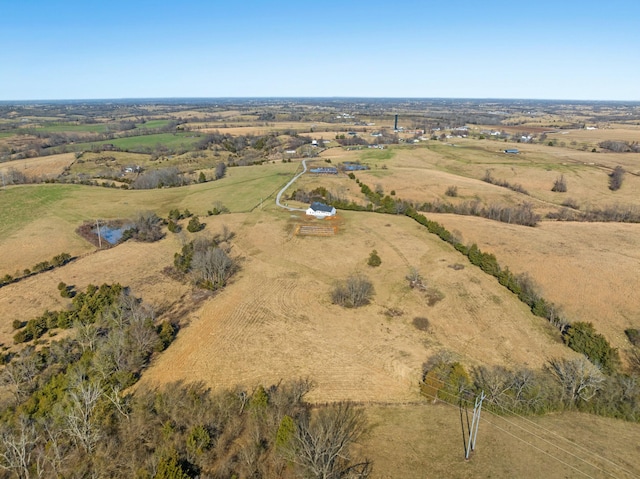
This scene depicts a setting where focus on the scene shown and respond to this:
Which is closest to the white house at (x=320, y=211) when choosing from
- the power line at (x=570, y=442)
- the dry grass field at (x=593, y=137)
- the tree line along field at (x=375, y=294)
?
the tree line along field at (x=375, y=294)

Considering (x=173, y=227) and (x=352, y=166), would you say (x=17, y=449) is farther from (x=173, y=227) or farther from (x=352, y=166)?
(x=352, y=166)

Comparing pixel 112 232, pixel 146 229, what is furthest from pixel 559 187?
pixel 112 232

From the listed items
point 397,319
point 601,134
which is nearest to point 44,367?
point 397,319

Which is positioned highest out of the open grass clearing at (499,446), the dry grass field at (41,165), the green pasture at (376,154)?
the green pasture at (376,154)

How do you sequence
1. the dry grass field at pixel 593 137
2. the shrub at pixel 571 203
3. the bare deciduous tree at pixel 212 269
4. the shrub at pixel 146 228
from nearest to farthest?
the bare deciduous tree at pixel 212 269 < the shrub at pixel 146 228 < the shrub at pixel 571 203 < the dry grass field at pixel 593 137

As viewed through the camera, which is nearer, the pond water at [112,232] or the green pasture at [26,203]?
the pond water at [112,232]

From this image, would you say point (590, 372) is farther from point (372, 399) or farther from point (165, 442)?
point (165, 442)

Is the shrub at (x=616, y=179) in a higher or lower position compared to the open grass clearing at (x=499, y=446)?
higher

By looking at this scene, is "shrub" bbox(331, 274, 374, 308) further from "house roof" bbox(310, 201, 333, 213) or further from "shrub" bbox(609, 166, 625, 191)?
"shrub" bbox(609, 166, 625, 191)

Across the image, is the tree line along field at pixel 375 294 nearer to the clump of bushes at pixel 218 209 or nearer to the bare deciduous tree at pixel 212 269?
the clump of bushes at pixel 218 209
